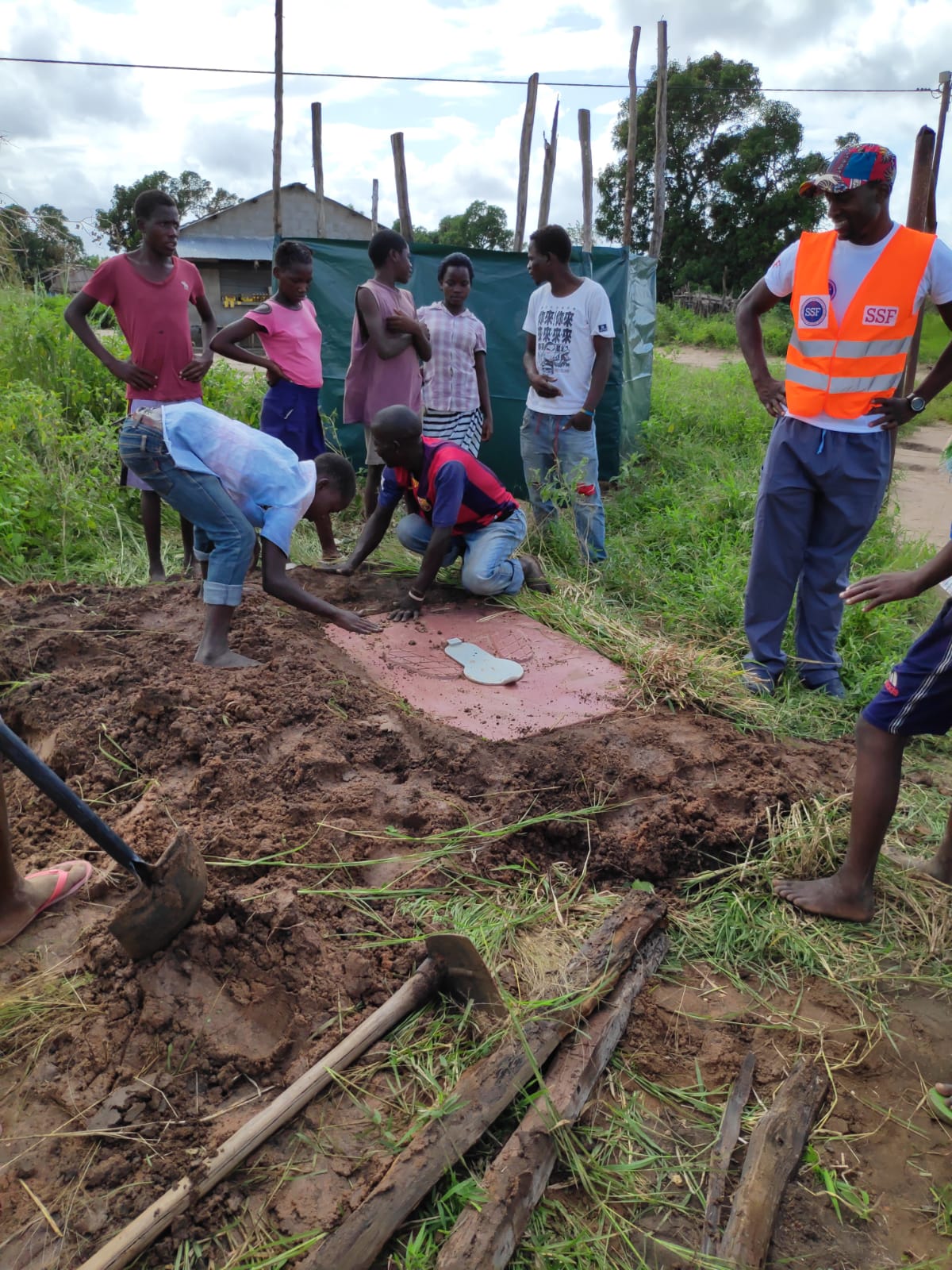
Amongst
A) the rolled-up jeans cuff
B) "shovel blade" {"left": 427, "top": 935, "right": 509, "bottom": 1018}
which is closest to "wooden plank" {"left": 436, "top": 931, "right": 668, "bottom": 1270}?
"shovel blade" {"left": 427, "top": 935, "right": 509, "bottom": 1018}

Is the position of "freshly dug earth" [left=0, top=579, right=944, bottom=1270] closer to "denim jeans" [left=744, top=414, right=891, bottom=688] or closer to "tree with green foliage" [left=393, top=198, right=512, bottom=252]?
"denim jeans" [left=744, top=414, right=891, bottom=688]

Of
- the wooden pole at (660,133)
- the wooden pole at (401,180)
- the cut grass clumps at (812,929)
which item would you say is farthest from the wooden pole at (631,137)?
the cut grass clumps at (812,929)

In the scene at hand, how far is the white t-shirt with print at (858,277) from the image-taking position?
10.7 ft

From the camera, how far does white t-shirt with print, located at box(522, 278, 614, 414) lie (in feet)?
16.2

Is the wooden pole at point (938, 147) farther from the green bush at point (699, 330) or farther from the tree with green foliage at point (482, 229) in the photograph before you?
the tree with green foliage at point (482, 229)

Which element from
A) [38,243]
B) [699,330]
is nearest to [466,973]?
[38,243]

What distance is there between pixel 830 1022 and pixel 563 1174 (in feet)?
2.69

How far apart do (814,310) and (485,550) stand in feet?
6.00

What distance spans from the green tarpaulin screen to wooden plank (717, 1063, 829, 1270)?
5545 mm

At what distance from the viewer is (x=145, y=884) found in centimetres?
198

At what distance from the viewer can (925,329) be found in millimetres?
16047

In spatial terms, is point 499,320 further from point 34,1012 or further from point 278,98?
point 34,1012

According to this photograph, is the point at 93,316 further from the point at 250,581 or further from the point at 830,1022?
the point at 830,1022

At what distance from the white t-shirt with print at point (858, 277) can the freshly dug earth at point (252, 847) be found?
1.30 metres
